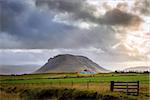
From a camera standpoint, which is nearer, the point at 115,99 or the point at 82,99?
the point at 115,99

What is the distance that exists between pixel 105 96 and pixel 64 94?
342 inches

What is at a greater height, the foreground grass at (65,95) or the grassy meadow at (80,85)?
the grassy meadow at (80,85)

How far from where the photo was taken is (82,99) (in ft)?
155

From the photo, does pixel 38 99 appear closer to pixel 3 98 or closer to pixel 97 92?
pixel 3 98

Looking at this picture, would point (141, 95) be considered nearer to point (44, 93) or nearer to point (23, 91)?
point (44, 93)

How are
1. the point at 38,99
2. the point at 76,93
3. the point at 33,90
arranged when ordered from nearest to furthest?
1. the point at 76,93
2. the point at 38,99
3. the point at 33,90

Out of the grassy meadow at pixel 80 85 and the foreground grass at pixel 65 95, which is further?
the grassy meadow at pixel 80 85

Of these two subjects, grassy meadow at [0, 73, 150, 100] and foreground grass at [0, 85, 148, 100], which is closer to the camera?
foreground grass at [0, 85, 148, 100]

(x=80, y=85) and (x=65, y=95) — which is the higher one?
(x=80, y=85)

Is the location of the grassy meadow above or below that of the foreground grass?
above

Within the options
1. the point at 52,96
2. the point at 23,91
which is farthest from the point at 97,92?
the point at 23,91

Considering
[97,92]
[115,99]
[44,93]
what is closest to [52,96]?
[44,93]

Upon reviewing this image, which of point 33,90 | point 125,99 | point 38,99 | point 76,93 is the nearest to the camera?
point 125,99

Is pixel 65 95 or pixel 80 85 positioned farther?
pixel 80 85
